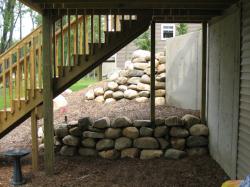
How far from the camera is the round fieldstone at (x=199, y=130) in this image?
7.57 meters

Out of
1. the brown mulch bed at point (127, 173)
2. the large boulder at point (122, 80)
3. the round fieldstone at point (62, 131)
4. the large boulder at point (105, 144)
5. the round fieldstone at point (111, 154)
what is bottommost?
Result: the brown mulch bed at point (127, 173)

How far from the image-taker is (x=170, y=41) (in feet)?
34.1

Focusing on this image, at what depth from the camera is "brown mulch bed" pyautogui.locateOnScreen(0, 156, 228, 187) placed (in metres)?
6.08

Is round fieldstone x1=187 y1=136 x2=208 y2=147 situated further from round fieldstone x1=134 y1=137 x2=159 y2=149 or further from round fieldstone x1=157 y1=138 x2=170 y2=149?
round fieldstone x1=134 y1=137 x2=159 y2=149

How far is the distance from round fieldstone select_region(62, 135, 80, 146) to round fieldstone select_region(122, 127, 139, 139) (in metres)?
0.96

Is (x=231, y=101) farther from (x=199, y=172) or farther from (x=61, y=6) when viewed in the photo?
(x=61, y=6)

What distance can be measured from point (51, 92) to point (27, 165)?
5.11ft

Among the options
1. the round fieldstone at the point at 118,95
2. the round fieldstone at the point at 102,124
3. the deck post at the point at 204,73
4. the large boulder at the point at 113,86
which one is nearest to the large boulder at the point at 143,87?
the round fieldstone at the point at 118,95

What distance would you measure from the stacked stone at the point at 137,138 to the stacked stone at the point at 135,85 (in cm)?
251

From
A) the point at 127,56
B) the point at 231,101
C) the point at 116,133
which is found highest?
the point at 127,56

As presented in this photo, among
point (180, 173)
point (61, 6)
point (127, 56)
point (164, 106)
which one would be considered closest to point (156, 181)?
point (180, 173)

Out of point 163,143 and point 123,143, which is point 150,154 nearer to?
point 163,143

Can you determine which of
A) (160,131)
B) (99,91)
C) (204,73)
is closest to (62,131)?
(160,131)

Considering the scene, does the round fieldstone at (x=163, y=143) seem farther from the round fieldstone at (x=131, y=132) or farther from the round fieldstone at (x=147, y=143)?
the round fieldstone at (x=131, y=132)
